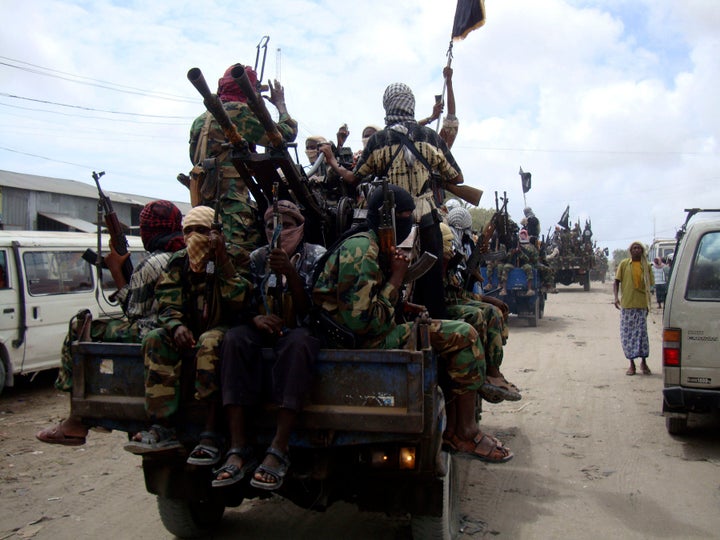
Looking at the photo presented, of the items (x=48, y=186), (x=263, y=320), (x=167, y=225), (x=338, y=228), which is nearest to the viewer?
(x=263, y=320)

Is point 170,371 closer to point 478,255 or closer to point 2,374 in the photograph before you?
Result: point 478,255

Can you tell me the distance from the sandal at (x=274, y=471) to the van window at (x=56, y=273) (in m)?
6.10

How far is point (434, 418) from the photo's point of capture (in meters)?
3.01

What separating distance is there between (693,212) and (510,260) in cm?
825

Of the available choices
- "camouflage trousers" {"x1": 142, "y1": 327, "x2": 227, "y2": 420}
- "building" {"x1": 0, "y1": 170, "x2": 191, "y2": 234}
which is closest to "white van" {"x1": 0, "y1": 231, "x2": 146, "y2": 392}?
"camouflage trousers" {"x1": 142, "y1": 327, "x2": 227, "y2": 420}

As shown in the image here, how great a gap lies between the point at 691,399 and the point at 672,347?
45 centimetres

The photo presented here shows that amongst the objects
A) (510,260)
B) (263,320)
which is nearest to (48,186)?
(510,260)

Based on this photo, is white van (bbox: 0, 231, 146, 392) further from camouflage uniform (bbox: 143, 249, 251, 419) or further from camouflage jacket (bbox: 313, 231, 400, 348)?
camouflage jacket (bbox: 313, 231, 400, 348)

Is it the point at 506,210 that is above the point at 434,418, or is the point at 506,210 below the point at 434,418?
above

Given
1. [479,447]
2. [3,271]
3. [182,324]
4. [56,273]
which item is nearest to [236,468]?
[182,324]

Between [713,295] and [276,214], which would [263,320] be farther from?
[713,295]

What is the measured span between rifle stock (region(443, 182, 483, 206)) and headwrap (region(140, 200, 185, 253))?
7.76 ft

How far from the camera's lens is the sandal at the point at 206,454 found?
3025 millimetres

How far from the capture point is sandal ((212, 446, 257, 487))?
2871 mm
